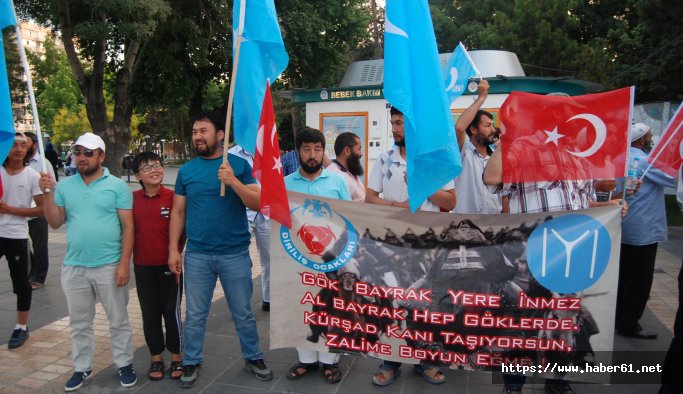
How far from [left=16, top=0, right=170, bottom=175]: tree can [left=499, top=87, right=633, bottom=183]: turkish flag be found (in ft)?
31.0

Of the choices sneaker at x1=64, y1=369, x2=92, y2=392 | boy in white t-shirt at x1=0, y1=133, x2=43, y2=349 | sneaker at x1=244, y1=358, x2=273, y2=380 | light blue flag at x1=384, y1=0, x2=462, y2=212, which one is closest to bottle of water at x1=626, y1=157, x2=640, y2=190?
light blue flag at x1=384, y1=0, x2=462, y2=212

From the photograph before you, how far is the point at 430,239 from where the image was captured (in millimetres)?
3482

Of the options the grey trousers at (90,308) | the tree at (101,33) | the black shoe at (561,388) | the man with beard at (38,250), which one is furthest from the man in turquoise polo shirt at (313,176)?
the tree at (101,33)

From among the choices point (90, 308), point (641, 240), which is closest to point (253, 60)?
point (90, 308)

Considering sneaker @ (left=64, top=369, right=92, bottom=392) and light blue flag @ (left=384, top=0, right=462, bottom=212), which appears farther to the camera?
sneaker @ (left=64, top=369, right=92, bottom=392)

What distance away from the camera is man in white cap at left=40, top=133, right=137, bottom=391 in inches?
148

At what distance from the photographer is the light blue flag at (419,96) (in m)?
3.20

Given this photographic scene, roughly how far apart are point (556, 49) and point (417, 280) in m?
17.2

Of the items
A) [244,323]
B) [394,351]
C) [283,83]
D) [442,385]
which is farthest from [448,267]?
[283,83]

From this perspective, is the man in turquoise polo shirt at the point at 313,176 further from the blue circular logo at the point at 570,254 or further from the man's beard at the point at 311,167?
the blue circular logo at the point at 570,254

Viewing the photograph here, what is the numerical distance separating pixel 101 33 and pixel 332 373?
34.0ft

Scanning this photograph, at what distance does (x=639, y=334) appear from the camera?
494 centimetres

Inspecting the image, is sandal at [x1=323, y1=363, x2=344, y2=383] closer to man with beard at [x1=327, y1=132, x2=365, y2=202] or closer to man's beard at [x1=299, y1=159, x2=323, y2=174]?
man's beard at [x1=299, y1=159, x2=323, y2=174]

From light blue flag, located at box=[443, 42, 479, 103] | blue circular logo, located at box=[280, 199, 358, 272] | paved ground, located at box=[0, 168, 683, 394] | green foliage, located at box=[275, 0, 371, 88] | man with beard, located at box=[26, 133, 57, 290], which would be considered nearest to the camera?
blue circular logo, located at box=[280, 199, 358, 272]
